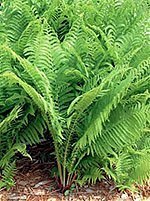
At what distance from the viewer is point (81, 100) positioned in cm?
284

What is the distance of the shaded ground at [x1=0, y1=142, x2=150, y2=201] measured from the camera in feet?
10.5

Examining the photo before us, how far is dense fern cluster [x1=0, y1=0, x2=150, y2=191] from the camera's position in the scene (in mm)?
2916

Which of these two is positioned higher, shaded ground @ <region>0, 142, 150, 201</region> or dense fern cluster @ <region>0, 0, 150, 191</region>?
dense fern cluster @ <region>0, 0, 150, 191</region>

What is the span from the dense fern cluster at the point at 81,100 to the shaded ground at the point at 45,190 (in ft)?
0.28

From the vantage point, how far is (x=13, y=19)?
3.51 m

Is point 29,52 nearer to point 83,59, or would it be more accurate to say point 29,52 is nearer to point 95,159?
point 83,59

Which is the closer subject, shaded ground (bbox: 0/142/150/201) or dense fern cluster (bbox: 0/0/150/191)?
dense fern cluster (bbox: 0/0/150/191)

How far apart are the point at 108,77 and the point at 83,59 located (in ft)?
1.34

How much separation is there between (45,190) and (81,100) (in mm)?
806

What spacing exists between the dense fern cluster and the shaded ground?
0.08m

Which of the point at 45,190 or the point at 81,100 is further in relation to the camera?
the point at 45,190

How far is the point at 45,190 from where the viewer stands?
3262 mm

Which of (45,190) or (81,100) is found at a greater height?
(81,100)

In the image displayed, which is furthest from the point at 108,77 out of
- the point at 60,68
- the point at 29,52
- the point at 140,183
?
the point at 140,183
